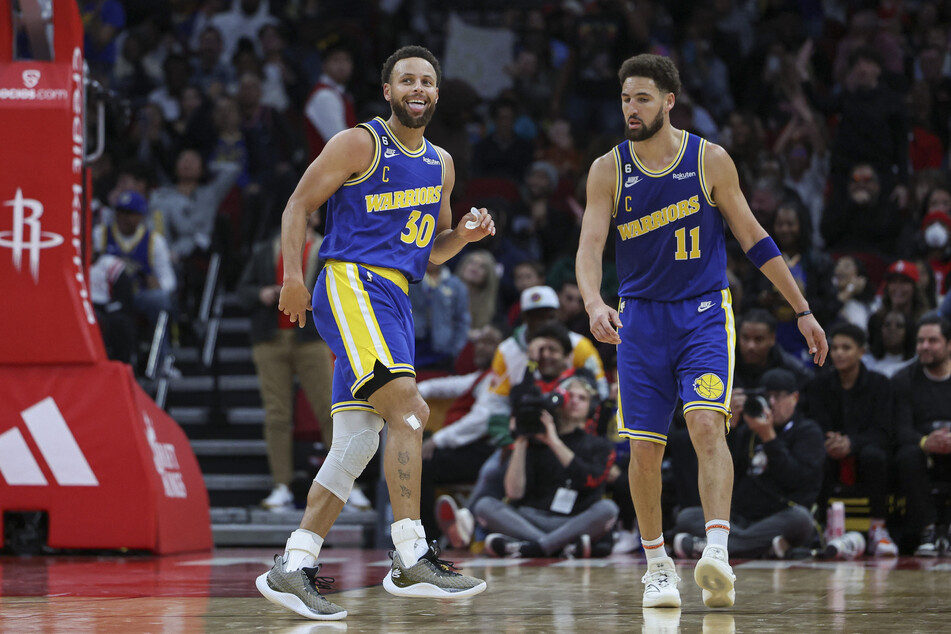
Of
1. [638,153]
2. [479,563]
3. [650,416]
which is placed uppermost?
[638,153]

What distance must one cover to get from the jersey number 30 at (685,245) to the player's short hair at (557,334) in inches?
142

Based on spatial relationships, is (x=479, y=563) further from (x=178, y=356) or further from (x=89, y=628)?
(x=178, y=356)

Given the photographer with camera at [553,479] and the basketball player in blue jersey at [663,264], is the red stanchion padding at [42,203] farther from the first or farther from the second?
the basketball player in blue jersey at [663,264]

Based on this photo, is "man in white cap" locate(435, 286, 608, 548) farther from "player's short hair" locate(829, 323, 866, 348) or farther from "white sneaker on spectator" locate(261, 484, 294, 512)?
"player's short hair" locate(829, 323, 866, 348)

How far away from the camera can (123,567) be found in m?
7.24

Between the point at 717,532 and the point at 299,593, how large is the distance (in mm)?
1668

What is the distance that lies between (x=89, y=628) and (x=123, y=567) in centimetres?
300

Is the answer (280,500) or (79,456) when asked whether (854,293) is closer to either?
(280,500)

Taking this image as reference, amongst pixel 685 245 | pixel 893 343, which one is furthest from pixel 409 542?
pixel 893 343

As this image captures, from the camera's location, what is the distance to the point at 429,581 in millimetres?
4828

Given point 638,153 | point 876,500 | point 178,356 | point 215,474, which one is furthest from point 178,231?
point 638,153

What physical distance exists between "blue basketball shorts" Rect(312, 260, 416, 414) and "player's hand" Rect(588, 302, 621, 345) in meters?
0.75

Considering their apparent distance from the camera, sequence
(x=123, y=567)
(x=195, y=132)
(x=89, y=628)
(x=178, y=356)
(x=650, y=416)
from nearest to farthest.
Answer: (x=89, y=628) < (x=650, y=416) < (x=123, y=567) < (x=178, y=356) < (x=195, y=132)

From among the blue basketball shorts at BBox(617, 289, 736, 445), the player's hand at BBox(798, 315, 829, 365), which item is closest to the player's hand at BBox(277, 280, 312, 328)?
the blue basketball shorts at BBox(617, 289, 736, 445)
